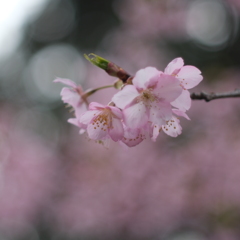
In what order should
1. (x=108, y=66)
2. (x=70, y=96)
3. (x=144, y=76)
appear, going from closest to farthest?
(x=144, y=76) < (x=108, y=66) < (x=70, y=96)

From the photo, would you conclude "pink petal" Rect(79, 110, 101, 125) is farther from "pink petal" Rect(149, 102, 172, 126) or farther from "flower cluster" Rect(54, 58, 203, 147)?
"pink petal" Rect(149, 102, 172, 126)

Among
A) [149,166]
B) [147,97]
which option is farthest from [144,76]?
[149,166]

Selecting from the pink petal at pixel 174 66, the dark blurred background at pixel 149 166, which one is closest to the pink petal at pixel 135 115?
the pink petal at pixel 174 66

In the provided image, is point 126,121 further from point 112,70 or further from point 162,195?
point 162,195

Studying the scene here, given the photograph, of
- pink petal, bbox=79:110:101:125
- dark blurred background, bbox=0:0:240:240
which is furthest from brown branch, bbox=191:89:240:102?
dark blurred background, bbox=0:0:240:240

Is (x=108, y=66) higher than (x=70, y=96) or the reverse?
higher

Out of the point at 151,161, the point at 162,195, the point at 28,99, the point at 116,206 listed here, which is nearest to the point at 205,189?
the point at 162,195

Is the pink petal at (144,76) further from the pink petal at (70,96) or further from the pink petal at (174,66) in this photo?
the pink petal at (70,96)

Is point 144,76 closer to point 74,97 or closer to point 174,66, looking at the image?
point 174,66
